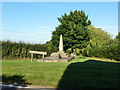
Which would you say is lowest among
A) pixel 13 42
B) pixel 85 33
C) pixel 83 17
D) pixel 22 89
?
pixel 22 89

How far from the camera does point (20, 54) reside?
19297 mm

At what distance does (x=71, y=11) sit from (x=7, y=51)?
917 inches

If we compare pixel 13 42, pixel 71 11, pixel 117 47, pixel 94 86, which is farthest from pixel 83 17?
pixel 94 86

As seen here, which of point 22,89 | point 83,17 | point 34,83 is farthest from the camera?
point 83,17

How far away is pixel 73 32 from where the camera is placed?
1215 inches

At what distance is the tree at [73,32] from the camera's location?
3114 cm

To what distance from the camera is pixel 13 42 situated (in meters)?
19.6

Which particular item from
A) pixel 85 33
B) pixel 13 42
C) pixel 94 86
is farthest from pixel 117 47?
pixel 94 86

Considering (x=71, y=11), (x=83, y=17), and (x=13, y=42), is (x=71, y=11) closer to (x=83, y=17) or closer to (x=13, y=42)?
(x=83, y=17)

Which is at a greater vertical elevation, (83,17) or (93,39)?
(83,17)

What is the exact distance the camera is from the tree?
3114 centimetres

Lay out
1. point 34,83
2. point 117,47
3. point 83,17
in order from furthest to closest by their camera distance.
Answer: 1. point 83,17
2. point 117,47
3. point 34,83

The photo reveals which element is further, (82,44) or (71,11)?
(71,11)

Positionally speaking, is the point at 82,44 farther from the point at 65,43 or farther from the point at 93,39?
the point at 93,39
